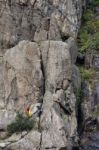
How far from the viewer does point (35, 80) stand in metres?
41.0

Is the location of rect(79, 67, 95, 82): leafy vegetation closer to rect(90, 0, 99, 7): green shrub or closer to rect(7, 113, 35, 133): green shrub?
rect(7, 113, 35, 133): green shrub

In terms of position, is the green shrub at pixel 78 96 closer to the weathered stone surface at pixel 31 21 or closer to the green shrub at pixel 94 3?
the weathered stone surface at pixel 31 21

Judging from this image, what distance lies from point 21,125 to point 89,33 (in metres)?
27.9

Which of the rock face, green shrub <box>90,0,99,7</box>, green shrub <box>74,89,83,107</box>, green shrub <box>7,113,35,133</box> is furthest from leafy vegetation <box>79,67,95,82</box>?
green shrub <box>90,0,99,7</box>

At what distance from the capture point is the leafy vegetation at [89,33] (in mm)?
58306

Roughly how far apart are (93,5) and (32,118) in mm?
37278

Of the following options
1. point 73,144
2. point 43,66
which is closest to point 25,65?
point 43,66

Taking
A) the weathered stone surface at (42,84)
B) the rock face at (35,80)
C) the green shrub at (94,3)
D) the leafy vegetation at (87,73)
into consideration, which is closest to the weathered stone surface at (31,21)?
the rock face at (35,80)

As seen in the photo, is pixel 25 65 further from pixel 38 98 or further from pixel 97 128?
pixel 97 128

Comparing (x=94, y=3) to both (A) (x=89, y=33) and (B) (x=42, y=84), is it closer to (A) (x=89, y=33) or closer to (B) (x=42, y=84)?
(A) (x=89, y=33)

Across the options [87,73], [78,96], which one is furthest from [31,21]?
[78,96]

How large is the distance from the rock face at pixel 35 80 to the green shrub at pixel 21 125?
530 mm

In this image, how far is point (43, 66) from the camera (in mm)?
41969

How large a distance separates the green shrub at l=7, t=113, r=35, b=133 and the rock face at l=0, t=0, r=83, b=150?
53 centimetres
